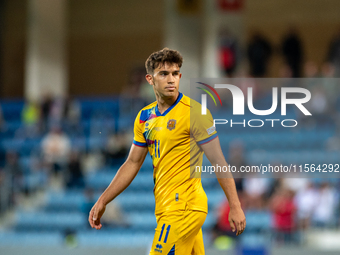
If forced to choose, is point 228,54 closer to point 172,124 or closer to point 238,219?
point 172,124

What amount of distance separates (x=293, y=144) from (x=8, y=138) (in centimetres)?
803

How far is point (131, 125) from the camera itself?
1320 centimetres

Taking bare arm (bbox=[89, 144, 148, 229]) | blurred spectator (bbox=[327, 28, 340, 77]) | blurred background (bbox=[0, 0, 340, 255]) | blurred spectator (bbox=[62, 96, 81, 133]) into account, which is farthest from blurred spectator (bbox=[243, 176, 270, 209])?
bare arm (bbox=[89, 144, 148, 229])

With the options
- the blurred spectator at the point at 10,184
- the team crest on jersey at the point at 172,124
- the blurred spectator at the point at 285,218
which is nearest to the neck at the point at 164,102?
the team crest on jersey at the point at 172,124

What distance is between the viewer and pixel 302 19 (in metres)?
17.5

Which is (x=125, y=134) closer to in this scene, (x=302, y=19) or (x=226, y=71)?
(x=226, y=71)

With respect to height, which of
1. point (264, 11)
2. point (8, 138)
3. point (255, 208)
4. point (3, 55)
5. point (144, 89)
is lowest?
point (255, 208)

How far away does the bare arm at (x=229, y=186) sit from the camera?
3748 millimetres

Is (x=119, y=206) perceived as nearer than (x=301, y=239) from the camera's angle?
No

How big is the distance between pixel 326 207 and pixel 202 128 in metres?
7.16

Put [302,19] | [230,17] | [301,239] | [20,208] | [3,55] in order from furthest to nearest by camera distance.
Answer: [3,55], [302,19], [230,17], [20,208], [301,239]

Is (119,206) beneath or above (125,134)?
beneath

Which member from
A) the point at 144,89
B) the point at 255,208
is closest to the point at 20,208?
the point at 144,89

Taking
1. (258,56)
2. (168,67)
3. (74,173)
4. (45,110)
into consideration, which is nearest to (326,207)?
(258,56)
